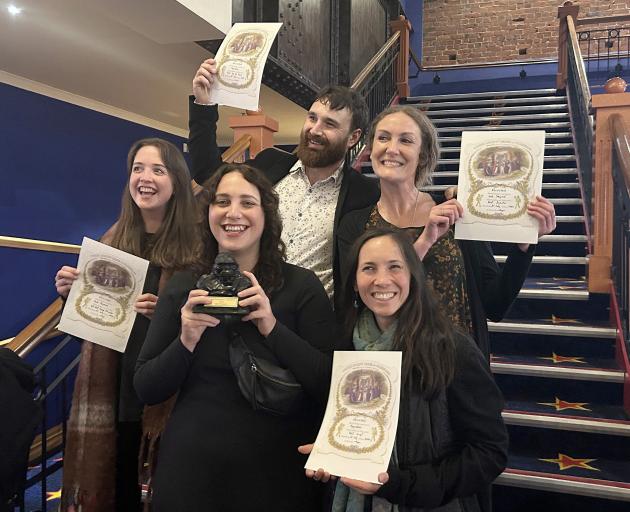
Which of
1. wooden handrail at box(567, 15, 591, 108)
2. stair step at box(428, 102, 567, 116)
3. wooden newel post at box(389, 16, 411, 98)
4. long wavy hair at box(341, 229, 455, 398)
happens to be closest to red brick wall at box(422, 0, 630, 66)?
wooden newel post at box(389, 16, 411, 98)

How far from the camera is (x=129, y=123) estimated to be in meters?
6.36

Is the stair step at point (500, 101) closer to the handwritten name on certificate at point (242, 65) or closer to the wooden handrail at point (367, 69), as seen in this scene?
the wooden handrail at point (367, 69)

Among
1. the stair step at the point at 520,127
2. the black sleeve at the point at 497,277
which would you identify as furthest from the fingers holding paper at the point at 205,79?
the stair step at the point at 520,127

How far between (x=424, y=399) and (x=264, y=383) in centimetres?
33

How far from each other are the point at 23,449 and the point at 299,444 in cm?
81

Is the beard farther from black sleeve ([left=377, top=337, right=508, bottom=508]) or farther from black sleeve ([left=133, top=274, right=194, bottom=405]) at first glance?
black sleeve ([left=377, top=337, right=508, bottom=508])

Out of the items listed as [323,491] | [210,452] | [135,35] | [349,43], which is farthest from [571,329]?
[349,43]

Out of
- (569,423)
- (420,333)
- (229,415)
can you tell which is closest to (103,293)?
(229,415)

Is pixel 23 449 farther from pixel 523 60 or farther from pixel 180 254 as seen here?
pixel 523 60

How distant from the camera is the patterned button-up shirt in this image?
5.30ft

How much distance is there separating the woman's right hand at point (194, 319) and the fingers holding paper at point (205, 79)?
77cm

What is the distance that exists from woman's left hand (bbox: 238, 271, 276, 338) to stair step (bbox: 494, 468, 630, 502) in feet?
4.82

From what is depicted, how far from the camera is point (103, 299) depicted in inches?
61.0

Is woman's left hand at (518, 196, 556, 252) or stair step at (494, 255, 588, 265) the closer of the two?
woman's left hand at (518, 196, 556, 252)
